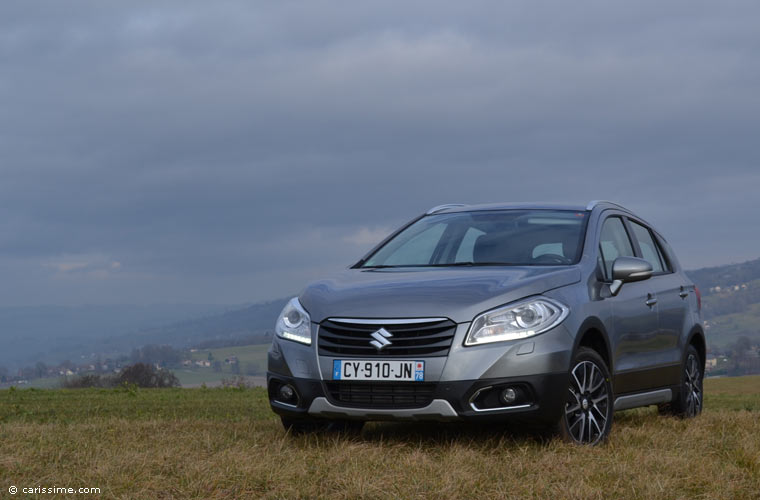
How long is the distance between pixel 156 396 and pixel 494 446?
11581 millimetres

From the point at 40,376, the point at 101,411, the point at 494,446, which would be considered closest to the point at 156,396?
the point at 101,411

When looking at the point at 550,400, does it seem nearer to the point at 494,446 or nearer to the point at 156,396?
the point at 494,446

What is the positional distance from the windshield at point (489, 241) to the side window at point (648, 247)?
1223mm

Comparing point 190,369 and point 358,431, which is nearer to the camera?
point 358,431

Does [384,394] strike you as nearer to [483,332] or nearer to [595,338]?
[483,332]

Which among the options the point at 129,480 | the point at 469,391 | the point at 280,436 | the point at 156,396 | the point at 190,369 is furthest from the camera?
the point at 190,369

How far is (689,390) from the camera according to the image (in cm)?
888

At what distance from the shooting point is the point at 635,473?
5391mm

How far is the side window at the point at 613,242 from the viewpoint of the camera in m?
7.51

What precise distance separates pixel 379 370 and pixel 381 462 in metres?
0.64

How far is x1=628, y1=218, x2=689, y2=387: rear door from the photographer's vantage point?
26.5 ft

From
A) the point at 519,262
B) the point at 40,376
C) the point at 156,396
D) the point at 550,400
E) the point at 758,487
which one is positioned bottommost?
the point at 40,376

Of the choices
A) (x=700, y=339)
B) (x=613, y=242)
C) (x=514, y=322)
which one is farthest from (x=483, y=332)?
(x=700, y=339)

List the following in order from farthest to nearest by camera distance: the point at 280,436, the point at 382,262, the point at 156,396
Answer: the point at 156,396 → the point at 382,262 → the point at 280,436
